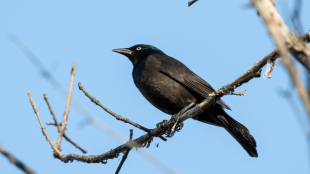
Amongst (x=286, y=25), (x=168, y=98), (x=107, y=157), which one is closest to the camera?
(x=286, y=25)

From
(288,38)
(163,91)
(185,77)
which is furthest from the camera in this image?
(185,77)

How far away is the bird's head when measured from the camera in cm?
680

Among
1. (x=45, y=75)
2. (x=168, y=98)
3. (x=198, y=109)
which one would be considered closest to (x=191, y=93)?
(x=168, y=98)

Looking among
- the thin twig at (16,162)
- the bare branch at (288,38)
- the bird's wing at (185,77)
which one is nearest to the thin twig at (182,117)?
the bare branch at (288,38)

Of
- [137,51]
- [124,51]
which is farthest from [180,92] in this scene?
[124,51]

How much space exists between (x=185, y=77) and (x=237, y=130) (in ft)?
4.02

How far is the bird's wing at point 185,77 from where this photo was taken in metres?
5.20

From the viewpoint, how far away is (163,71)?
5.44 metres

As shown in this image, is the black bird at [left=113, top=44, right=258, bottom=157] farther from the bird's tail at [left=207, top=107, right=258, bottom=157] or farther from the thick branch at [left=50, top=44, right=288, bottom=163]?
the thick branch at [left=50, top=44, right=288, bottom=163]

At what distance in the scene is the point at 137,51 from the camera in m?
6.91

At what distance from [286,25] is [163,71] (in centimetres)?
378

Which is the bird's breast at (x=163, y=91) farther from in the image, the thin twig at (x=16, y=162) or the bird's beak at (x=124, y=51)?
the thin twig at (x=16, y=162)

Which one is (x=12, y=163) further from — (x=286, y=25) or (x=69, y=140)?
(x=69, y=140)

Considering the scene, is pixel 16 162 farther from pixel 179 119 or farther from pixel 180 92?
pixel 180 92
